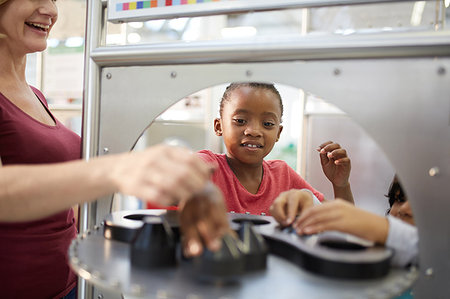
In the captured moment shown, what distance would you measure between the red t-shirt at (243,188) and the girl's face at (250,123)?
0.07 m

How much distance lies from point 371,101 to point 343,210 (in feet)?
0.62

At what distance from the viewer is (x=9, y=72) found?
994 millimetres

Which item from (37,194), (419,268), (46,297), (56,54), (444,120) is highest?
(56,54)

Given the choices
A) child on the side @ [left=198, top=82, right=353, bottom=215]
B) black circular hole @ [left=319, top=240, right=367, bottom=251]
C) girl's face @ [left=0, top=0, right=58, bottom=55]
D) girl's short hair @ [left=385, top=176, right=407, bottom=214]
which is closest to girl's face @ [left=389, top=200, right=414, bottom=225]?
girl's short hair @ [left=385, top=176, right=407, bottom=214]

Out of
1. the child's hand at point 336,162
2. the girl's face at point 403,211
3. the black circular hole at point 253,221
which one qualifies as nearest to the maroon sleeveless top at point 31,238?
the black circular hole at point 253,221

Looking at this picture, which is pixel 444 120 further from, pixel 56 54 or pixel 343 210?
pixel 56 54

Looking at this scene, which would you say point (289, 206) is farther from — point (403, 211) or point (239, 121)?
point (239, 121)

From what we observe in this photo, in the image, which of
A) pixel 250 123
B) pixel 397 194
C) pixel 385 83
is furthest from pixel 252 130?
pixel 385 83

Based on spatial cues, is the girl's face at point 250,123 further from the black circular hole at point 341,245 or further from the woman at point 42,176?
the black circular hole at point 341,245

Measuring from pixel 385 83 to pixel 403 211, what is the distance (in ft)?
1.62

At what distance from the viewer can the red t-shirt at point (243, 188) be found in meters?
1.24

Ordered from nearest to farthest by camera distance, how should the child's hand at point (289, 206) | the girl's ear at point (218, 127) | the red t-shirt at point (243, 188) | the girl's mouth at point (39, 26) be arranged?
the child's hand at point (289, 206), the girl's mouth at point (39, 26), the red t-shirt at point (243, 188), the girl's ear at point (218, 127)

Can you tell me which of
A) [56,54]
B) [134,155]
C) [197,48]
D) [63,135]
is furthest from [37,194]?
[56,54]

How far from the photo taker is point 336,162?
1153 mm
